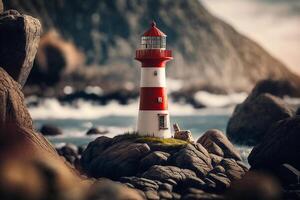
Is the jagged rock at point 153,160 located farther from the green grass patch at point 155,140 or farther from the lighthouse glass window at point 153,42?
the lighthouse glass window at point 153,42

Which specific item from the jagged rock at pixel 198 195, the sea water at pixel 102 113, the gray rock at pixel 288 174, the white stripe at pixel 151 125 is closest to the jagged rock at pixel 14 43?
the white stripe at pixel 151 125

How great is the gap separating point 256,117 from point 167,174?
16.2 metres

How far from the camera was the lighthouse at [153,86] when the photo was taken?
1316 inches

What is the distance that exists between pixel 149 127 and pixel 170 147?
174cm

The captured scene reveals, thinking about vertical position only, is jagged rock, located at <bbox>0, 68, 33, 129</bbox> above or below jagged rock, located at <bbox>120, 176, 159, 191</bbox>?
above

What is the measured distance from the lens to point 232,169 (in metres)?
31.4

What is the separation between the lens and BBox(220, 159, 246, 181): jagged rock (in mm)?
30781

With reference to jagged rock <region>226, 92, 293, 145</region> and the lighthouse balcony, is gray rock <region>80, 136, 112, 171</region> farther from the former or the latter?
jagged rock <region>226, 92, 293, 145</region>

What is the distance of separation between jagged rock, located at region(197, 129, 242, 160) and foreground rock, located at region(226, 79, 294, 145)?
9394 mm

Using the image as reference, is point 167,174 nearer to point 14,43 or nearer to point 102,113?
point 14,43

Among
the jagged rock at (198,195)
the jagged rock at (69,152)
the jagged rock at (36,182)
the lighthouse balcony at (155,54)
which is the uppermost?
the lighthouse balcony at (155,54)

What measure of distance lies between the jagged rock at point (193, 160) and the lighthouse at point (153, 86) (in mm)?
2225

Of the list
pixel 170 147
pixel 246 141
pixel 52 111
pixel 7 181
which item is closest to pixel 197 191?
pixel 170 147

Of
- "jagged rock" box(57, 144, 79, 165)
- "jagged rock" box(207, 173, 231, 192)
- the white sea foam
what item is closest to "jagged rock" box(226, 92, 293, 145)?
"jagged rock" box(57, 144, 79, 165)
